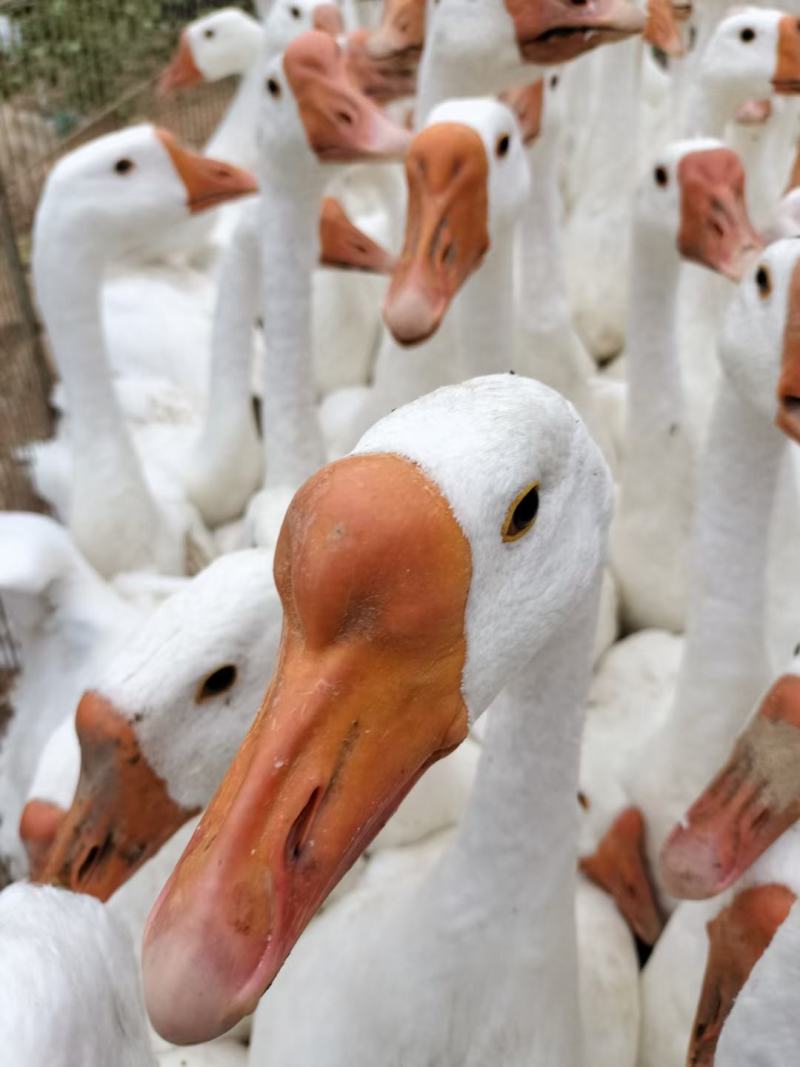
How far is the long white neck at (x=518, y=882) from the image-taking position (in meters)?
1.15

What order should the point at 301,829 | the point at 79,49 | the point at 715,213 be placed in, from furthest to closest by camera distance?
the point at 79,49, the point at 715,213, the point at 301,829

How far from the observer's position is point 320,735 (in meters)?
0.73

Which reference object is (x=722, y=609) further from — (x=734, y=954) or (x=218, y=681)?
(x=218, y=681)

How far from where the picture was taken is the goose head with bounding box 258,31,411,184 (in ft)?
5.76

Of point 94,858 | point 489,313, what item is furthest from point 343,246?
point 94,858

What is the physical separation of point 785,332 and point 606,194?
1.52 meters

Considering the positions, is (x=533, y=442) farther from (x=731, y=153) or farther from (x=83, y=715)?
(x=731, y=153)

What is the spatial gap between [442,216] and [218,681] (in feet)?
2.32

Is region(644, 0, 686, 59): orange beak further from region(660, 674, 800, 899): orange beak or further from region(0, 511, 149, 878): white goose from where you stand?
region(660, 674, 800, 899): orange beak

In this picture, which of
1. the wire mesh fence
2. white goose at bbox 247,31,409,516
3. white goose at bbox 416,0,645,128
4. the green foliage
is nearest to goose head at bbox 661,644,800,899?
white goose at bbox 247,31,409,516

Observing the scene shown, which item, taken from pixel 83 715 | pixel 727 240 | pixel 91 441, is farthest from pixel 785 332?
pixel 91 441

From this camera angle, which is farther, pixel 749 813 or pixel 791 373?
pixel 791 373

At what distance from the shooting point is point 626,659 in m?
1.85

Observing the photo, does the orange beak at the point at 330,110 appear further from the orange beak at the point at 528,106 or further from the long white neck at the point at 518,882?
the long white neck at the point at 518,882
